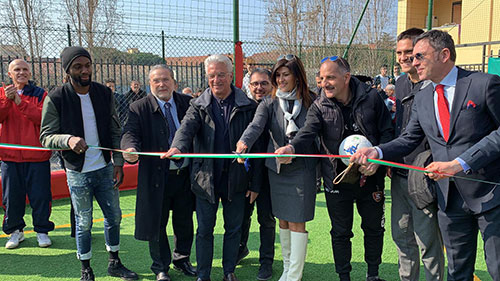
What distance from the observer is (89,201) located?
13.1 ft

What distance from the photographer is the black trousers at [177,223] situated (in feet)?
13.5

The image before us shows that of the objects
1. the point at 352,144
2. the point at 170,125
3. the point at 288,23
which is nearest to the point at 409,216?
the point at 352,144

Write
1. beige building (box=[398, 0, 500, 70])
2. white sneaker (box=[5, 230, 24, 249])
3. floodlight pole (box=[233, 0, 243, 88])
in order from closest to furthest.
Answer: white sneaker (box=[5, 230, 24, 249]), floodlight pole (box=[233, 0, 243, 88]), beige building (box=[398, 0, 500, 70])

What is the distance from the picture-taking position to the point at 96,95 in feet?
13.3

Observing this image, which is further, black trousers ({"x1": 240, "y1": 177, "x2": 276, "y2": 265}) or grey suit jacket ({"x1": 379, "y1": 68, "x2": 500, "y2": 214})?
black trousers ({"x1": 240, "y1": 177, "x2": 276, "y2": 265})

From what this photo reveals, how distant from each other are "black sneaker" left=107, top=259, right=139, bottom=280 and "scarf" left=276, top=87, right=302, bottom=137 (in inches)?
84.7

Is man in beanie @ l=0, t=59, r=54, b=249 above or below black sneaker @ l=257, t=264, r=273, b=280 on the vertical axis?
above

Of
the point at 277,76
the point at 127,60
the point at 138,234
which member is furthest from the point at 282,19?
the point at 138,234

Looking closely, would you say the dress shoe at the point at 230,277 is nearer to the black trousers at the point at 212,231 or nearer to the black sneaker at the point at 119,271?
the black trousers at the point at 212,231

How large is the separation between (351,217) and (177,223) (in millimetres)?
1811

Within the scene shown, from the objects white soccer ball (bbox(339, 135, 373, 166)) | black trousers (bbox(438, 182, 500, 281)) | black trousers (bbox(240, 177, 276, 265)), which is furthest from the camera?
black trousers (bbox(240, 177, 276, 265))

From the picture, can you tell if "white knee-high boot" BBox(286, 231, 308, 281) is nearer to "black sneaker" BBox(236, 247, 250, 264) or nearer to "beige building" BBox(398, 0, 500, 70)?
"black sneaker" BBox(236, 247, 250, 264)

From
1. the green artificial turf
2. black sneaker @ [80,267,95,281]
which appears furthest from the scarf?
black sneaker @ [80,267,95,281]

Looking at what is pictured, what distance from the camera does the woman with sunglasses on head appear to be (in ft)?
12.2
